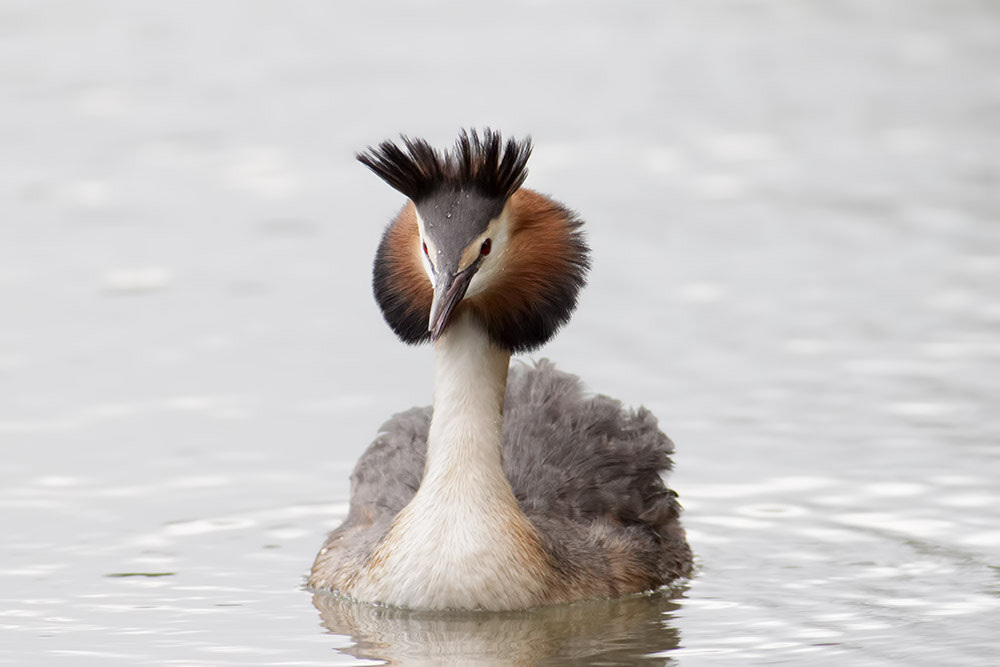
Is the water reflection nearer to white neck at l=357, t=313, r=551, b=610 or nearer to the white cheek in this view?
white neck at l=357, t=313, r=551, b=610

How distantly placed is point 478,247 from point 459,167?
1.44 feet

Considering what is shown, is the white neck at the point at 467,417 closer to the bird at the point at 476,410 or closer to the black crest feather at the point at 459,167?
the bird at the point at 476,410

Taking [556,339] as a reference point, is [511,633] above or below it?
below

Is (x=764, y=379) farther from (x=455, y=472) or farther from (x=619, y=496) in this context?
(x=455, y=472)

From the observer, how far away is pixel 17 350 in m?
16.0

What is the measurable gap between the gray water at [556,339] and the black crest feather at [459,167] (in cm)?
220

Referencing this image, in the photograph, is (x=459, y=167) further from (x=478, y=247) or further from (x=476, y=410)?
(x=476, y=410)

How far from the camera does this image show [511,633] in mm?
11258

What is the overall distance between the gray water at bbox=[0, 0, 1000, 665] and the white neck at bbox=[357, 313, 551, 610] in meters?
0.17

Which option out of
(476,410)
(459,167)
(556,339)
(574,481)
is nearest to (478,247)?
(459,167)

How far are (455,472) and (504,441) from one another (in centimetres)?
123

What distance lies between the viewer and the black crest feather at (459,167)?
1107cm

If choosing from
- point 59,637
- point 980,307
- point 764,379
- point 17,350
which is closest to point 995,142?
point 980,307

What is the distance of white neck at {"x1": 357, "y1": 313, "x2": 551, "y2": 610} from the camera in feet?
37.1
